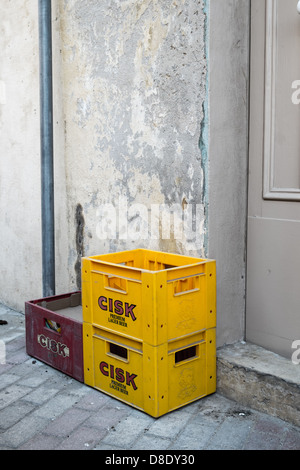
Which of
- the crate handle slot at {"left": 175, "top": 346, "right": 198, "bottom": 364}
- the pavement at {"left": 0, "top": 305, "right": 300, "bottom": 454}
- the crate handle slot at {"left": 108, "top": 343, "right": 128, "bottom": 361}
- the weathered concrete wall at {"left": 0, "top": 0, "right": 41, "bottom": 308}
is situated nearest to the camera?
the pavement at {"left": 0, "top": 305, "right": 300, "bottom": 454}

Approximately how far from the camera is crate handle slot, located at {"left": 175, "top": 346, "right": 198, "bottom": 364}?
9.84 ft

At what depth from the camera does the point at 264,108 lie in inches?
122

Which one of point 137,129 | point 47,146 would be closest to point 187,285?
point 137,129

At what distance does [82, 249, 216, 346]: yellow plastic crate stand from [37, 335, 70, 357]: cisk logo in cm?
37

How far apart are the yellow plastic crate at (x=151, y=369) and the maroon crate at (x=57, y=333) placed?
0.11 metres

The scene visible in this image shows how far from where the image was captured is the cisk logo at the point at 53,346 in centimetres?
339

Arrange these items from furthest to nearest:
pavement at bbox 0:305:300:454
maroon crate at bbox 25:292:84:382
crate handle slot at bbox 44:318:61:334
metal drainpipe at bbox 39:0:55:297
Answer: metal drainpipe at bbox 39:0:55:297, crate handle slot at bbox 44:318:61:334, maroon crate at bbox 25:292:84:382, pavement at bbox 0:305:300:454

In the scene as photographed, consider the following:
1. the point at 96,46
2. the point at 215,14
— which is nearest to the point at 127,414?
the point at 215,14

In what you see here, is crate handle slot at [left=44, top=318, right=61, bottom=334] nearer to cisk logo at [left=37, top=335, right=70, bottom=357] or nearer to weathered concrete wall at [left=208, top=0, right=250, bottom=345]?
cisk logo at [left=37, top=335, right=70, bottom=357]

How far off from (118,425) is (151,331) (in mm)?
508

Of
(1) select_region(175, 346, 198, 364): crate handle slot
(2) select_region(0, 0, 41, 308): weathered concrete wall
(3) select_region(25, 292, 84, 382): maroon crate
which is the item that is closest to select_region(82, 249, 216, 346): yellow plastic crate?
(1) select_region(175, 346, 198, 364): crate handle slot

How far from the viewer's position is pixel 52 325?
11.6 feet

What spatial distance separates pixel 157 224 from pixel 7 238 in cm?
218

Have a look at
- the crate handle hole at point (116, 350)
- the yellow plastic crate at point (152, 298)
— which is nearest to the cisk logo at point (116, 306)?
the yellow plastic crate at point (152, 298)
